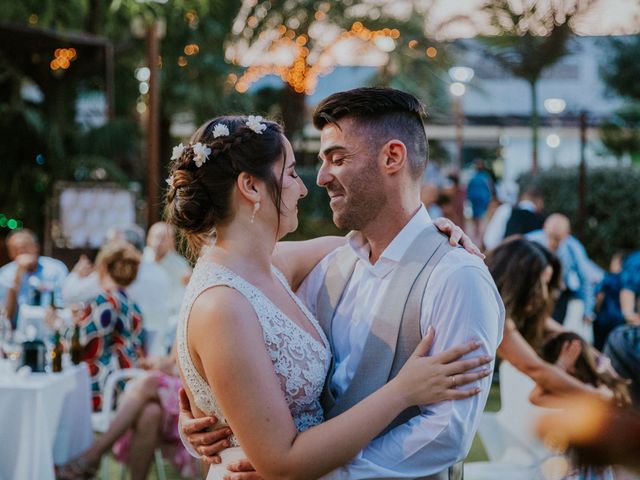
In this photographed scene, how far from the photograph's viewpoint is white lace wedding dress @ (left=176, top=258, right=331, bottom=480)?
227cm

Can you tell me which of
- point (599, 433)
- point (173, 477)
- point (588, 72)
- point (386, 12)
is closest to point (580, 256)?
point (173, 477)

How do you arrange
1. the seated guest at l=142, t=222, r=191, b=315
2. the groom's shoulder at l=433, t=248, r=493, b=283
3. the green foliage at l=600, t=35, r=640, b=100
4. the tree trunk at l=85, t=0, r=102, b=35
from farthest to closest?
the green foliage at l=600, t=35, r=640, b=100 → the tree trunk at l=85, t=0, r=102, b=35 → the seated guest at l=142, t=222, r=191, b=315 → the groom's shoulder at l=433, t=248, r=493, b=283

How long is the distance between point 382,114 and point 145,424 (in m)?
3.97

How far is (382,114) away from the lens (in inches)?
94.6

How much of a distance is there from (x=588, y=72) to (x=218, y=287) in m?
49.6

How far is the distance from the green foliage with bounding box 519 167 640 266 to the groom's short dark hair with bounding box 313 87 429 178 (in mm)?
16348

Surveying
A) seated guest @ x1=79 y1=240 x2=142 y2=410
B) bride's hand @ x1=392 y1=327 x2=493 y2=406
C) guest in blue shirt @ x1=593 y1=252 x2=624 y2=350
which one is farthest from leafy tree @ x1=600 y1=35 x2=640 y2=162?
bride's hand @ x1=392 y1=327 x2=493 y2=406

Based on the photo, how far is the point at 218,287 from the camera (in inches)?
88.3

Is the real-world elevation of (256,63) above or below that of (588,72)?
below

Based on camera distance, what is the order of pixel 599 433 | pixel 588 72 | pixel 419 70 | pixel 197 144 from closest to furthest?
pixel 599 433, pixel 197 144, pixel 419 70, pixel 588 72

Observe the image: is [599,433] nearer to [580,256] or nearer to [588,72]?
[580,256]

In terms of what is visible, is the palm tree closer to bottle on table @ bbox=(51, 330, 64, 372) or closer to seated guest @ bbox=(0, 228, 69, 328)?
seated guest @ bbox=(0, 228, 69, 328)

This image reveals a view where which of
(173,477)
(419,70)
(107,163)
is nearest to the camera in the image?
(173,477)

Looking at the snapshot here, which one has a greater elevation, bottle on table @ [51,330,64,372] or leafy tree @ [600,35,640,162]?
leafy tree @ [600,35,640,162]
